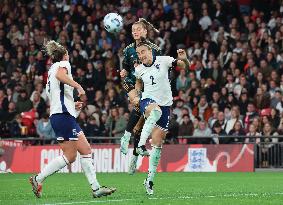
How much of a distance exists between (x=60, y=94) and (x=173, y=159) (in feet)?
39.0

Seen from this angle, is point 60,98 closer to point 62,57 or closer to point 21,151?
point 62,57

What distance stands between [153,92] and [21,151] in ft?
39.1

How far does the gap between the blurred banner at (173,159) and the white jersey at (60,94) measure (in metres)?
11.5

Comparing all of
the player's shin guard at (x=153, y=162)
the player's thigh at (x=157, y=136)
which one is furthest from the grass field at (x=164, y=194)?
the player's thigh at (x=157, y=136)

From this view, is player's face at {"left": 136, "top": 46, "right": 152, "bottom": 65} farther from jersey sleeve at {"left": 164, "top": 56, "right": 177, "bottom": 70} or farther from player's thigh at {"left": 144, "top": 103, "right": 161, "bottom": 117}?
player's thigh at {"left": 144, "top": 103, "right": 161, "bottom": 117}

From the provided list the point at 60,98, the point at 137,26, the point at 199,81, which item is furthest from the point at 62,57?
the point at 199,81

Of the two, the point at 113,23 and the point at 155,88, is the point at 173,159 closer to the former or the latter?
the point at 113,23

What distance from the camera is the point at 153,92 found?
14469 millimetres

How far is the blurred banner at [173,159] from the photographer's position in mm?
24250

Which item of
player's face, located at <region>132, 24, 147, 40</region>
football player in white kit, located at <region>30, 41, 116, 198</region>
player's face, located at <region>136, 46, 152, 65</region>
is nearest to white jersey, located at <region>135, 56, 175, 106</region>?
player's face, located at <region>136, 46, 152, 65</region>

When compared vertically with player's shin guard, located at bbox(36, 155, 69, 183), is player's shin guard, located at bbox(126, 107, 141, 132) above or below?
above

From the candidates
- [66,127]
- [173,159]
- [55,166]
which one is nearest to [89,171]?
[55,166]

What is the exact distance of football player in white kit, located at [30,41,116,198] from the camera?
12.9 meters

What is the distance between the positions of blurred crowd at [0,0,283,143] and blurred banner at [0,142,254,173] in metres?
0.41
